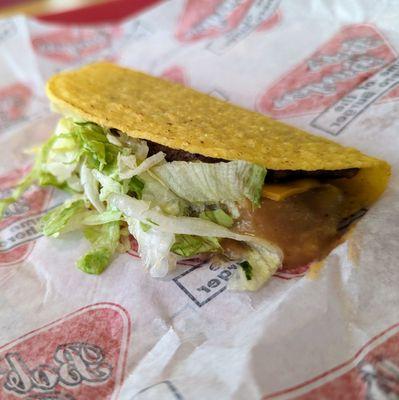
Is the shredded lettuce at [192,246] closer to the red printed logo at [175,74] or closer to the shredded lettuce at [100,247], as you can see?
the shredded lettuce at [100,247]

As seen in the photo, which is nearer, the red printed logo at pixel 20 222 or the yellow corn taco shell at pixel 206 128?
the yellow corn taco shell at pixel 206 128

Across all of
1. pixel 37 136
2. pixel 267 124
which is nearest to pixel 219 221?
pixel 267 124

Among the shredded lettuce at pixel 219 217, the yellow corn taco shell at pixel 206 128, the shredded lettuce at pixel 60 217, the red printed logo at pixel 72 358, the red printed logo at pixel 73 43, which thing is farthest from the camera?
the red printed logo at pixel 73 43

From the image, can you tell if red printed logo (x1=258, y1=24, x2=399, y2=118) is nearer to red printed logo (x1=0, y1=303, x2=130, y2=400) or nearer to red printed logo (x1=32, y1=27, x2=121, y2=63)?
red printed logo (x1=0, y1=303, x2=130, y2=400)

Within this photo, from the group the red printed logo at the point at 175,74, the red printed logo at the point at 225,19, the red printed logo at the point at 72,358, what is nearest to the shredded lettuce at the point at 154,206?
the red printed logo at the point at 72,358

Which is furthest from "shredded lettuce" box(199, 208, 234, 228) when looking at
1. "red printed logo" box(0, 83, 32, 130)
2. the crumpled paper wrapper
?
"red printed logo" box(0, 83, 32, 130)

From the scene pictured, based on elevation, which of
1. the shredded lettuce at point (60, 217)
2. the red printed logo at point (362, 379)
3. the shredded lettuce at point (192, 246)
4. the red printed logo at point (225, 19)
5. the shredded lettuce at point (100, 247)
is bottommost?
the red printed logo at point (362, 379)

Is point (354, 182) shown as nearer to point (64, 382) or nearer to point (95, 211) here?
point (95, 211)
